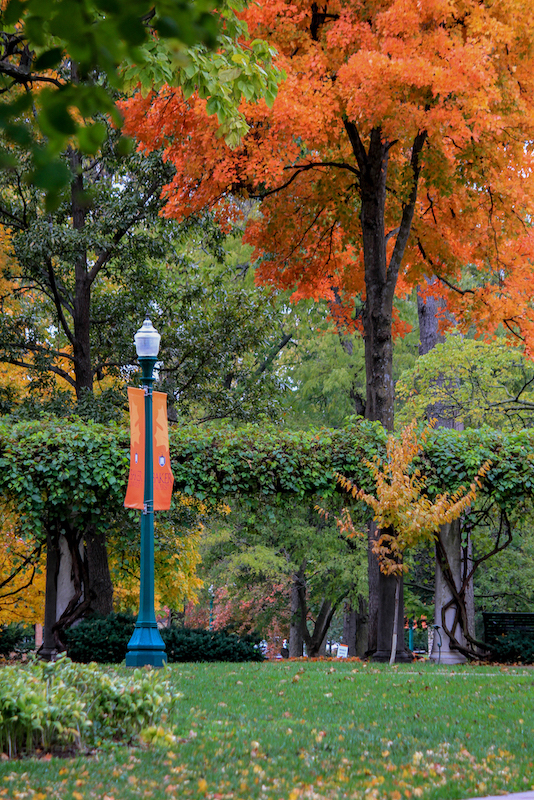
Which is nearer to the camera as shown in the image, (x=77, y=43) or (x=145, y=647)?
(x=77, y=43)

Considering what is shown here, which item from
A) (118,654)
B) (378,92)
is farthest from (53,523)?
(378,92)

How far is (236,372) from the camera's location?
18.4 m

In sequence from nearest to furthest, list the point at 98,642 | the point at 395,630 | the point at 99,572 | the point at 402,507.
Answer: the point at 402,507
the point at 395,630
the point at 98,642
the point at 99,572

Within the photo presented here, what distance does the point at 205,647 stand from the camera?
13.4m

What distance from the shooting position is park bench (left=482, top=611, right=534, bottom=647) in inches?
549

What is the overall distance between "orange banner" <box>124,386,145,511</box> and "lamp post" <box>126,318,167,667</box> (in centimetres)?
7

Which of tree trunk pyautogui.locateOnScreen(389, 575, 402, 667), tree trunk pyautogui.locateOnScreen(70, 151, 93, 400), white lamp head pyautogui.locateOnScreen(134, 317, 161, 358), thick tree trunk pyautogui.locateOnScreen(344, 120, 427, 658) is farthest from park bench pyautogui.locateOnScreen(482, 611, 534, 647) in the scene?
tree trunk pyautogui.locateOnScreen(70, 151, 93, 400)

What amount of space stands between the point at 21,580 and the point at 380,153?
13031mm

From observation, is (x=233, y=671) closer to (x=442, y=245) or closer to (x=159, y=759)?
(x=159, y=759)

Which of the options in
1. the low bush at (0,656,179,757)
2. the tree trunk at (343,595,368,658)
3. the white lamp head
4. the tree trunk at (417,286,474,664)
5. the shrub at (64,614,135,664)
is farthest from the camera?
the tree trunk at (343,595,368,658)

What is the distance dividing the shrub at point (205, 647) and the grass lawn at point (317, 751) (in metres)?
5.16

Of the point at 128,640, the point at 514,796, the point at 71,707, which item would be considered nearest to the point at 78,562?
the point at 128,640

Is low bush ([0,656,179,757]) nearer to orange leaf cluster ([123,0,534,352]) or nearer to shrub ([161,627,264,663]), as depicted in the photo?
shrub ([161,627,264,663])

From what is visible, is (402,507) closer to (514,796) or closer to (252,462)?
(252,462)
